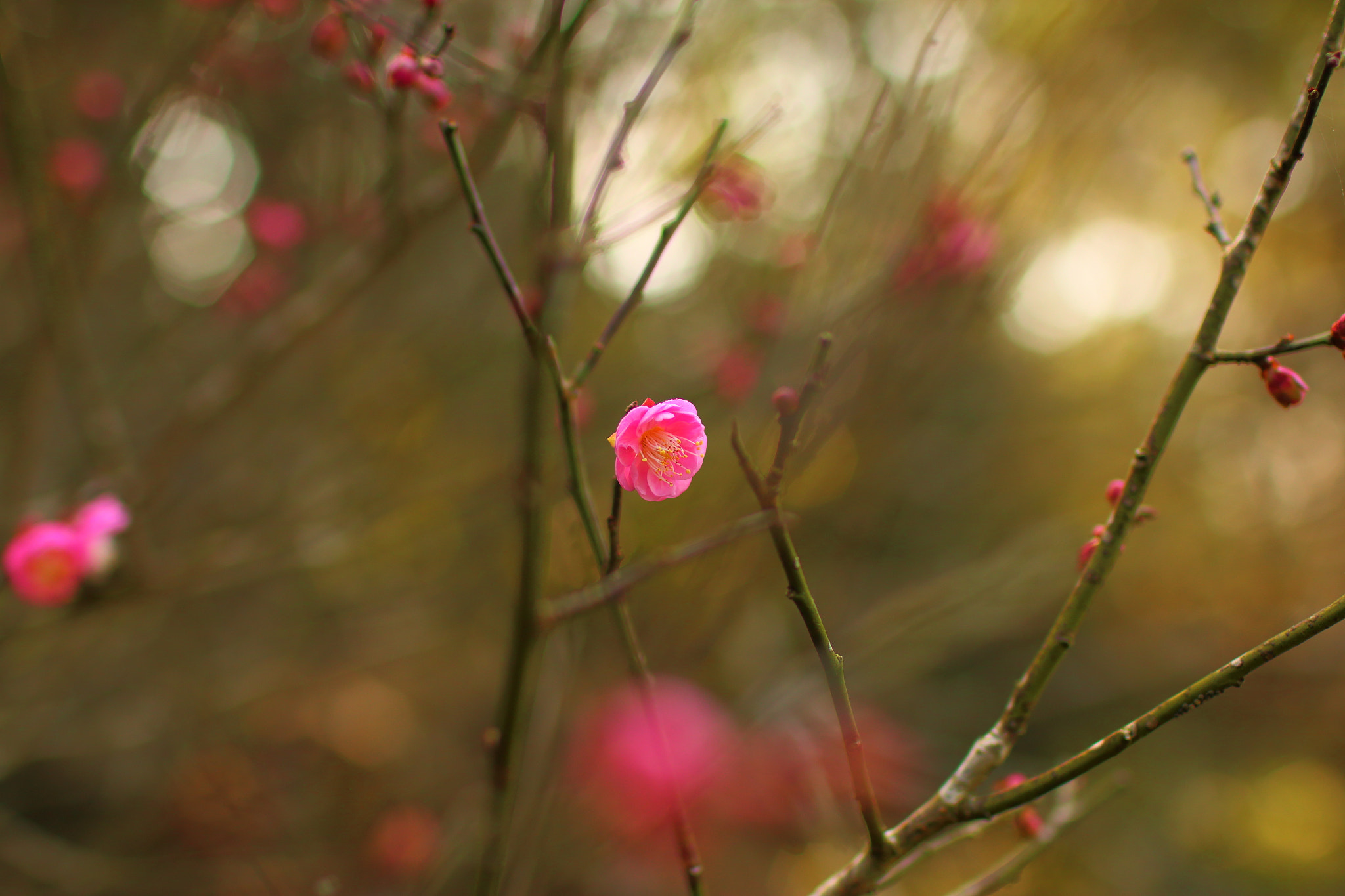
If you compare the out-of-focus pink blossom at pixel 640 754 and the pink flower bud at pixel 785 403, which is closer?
the pink flower bud at pixel 785 403

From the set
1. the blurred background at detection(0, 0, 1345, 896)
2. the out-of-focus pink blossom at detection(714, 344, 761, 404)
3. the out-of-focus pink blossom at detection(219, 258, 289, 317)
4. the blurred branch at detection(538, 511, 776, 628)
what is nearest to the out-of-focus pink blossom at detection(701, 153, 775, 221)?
the blurred background at detection(0, 0, 1345, 896)

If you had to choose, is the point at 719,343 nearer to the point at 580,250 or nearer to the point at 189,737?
the point at 580,250

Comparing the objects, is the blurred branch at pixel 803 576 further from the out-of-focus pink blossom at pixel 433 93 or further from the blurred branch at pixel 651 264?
the out-of-focus pink blossom at pixel 433 93

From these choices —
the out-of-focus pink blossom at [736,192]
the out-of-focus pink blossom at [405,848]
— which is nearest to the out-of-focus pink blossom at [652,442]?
the out-of-focus pink blossom at [736,192]

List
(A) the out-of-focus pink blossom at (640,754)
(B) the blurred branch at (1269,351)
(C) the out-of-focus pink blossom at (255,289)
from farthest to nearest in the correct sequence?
(C) the out-of-focus pink blossom at (255,289)
(A) the out-of-focus pink blossom at (640,754)
(B) the blurred branch at (1269,351)

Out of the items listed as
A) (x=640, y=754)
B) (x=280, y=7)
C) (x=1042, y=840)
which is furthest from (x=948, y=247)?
(x=640, y=754)

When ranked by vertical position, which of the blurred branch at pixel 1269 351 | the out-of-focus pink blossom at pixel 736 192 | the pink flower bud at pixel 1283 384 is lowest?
the pink flower bud at pixel 1283 384

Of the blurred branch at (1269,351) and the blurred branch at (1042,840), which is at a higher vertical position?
the blurred branch at (1269,351)
